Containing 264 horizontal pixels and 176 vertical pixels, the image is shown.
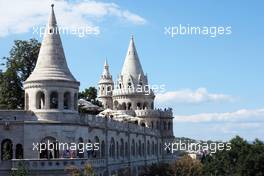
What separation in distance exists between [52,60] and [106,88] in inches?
1791

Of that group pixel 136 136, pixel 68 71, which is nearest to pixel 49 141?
pixel 68 71

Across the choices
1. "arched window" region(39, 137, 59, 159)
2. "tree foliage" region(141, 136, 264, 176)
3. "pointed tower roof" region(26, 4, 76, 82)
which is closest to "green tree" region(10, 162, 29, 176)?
"arched window" region(39, 137, 59, 159)

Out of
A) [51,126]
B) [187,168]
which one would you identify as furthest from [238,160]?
[51,126]

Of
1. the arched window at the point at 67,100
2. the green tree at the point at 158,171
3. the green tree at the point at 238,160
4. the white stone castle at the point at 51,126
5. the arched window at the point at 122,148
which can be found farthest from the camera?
the green tree at the point at 158,171

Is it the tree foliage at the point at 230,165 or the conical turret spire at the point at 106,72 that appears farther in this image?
the conical turret spire at the point at 106,72

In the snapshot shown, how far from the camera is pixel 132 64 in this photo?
80.6 m

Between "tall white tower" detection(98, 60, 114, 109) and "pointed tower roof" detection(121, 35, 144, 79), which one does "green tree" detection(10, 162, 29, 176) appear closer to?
"pointed tower roof" detection(121, 35, 144, 79)

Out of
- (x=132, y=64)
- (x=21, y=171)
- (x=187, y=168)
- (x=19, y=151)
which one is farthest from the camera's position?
(x=132, y=64)

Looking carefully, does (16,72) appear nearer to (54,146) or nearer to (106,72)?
(54,146)

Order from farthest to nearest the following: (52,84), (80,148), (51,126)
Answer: (80,148)
(52,84)
(51,126)

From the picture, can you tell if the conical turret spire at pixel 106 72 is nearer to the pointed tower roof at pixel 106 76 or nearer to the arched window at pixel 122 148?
the pointed tower roof at pixel 106 76

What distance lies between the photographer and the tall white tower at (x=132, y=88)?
259 ft

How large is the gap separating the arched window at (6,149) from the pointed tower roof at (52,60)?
14.5ft

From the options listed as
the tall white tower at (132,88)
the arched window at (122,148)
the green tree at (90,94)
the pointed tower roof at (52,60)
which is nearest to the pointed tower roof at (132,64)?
the tall white tower at (132,88)
